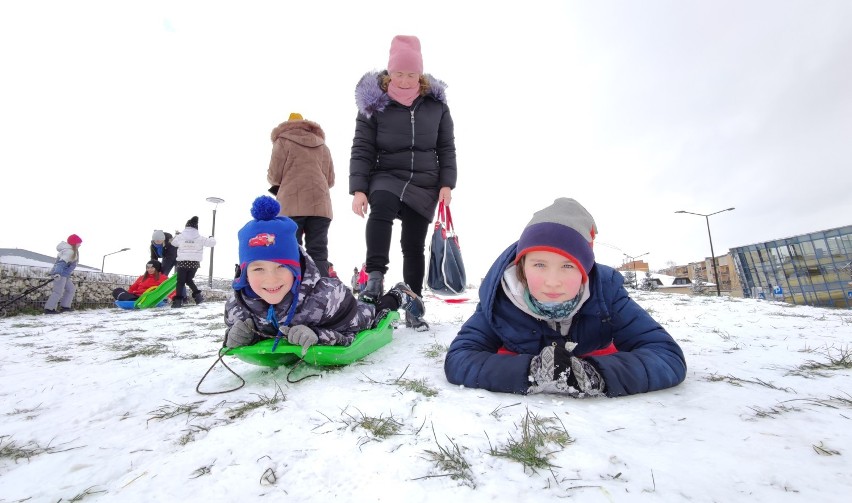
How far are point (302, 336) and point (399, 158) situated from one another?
2.04 metres

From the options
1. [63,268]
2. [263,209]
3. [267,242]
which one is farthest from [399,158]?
[63,268]

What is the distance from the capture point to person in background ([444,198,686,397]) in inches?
62.4

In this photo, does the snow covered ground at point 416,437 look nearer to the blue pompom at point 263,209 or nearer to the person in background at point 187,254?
the blue pompom at point 263,209

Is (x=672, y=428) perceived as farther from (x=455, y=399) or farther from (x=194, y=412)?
(x=194, y=412)

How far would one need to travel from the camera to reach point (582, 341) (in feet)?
6.25

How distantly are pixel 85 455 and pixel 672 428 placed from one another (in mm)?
1969

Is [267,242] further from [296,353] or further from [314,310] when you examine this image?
[296,353]

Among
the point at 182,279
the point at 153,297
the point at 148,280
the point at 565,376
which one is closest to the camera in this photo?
the point at 565,376

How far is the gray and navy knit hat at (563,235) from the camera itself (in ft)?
5.90

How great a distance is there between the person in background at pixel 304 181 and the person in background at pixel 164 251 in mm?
6781

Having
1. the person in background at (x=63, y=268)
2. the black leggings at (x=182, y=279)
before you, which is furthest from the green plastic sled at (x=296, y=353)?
the person in background at (x=63, y=268)

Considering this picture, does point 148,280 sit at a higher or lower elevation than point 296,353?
higher

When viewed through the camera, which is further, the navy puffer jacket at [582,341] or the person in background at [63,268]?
the person in background at [63,268]

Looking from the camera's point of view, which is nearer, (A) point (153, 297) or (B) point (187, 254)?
(B) point (187, 254)
